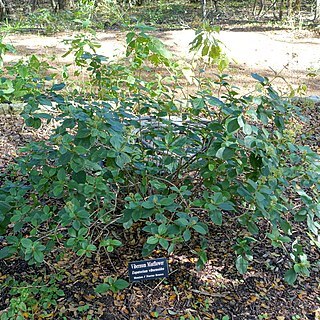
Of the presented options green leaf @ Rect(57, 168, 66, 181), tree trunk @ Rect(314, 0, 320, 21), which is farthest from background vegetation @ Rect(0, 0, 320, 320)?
tree trunk @ Rect(314, 0, 320, 21)

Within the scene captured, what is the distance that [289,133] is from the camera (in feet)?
6.22

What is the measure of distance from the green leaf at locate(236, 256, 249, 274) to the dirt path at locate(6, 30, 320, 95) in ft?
10.1

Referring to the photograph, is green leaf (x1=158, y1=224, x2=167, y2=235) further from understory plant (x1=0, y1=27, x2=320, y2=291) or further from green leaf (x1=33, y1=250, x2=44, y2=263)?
green leaf (x1=33, y1=250, x2=44, y2=263)

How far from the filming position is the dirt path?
5.16 metres

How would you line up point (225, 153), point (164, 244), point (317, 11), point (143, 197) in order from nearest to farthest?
point (164, 244) → point (225, 153) → point (143, 197) → point (317, 11)

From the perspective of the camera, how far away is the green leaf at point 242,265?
1.76 m

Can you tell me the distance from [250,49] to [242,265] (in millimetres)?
5104

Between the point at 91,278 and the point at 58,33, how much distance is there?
6.83 meters

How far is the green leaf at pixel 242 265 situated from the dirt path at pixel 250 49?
→ 122 inches

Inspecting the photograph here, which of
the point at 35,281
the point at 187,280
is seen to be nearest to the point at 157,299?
the point at 187,280

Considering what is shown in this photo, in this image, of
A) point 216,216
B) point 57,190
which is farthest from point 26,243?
point 216,216

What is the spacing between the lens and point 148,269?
1.85 metres

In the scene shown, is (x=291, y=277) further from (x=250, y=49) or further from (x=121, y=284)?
(x=250, y=49)

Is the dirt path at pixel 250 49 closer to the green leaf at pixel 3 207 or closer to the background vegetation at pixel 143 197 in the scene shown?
the background vegetation at pixel 143 197
